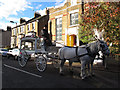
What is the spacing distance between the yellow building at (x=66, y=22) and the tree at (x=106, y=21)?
5.23 metres

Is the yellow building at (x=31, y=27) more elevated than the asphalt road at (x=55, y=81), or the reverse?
the yellow building at (x=31, y=27)

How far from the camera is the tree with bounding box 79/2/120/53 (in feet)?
24.6

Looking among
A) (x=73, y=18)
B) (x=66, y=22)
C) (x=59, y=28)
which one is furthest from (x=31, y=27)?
(x=73, y=18)

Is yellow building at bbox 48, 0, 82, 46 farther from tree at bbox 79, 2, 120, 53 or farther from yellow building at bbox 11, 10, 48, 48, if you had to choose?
tree at bbox 79, 2, 120, 53

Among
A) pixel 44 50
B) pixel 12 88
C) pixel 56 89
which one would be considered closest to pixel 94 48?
pixel 56 89

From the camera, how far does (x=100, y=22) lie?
8344 mm

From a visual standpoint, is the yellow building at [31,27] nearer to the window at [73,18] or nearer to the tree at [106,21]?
the window at [73,18]

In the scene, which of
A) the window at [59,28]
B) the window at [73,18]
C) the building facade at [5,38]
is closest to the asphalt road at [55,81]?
the window at [73,18]

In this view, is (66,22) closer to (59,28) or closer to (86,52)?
(59,28)

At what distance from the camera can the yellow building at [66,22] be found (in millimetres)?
15047

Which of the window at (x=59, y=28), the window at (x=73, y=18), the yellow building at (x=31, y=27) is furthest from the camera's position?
the yellow building at (x=31, y=27)

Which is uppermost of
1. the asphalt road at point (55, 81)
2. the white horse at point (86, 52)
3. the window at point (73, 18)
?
the window at point (73, 18)

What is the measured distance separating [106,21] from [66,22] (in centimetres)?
893

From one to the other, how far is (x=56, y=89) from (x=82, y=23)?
739cm
